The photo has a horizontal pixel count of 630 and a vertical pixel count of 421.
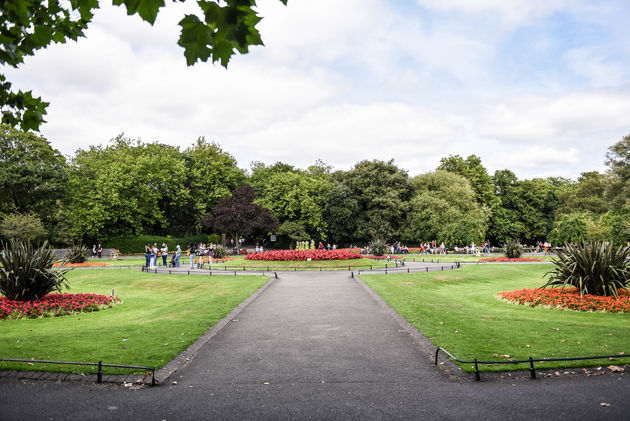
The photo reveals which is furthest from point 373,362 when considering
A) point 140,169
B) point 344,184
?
point 344,184

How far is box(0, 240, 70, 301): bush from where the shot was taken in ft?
43.8

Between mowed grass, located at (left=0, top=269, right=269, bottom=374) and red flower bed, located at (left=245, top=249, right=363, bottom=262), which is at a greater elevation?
red flower bed, located at (left=245, top=249, right=363, bottom=262)

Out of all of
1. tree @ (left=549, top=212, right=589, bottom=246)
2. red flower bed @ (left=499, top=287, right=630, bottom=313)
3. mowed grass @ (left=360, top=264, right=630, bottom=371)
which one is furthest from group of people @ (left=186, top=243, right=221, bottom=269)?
tree @ (left=549, top=212, right=589, bottom=246)

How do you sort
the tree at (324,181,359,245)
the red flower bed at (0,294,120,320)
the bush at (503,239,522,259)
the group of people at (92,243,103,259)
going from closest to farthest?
the red flower bed at (0,294,120,320) → the bush at (503,239,522,259) → the group of people at (92,243,103,259) → the tree at (324,181,359,245)

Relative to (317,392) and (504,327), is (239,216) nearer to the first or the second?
(504,327)

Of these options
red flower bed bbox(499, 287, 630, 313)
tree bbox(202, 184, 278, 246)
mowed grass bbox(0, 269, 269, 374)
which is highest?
tree bbox(202, 184, 278, 246)

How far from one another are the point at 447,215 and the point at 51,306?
52.4 meters

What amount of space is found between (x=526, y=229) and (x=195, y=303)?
70.2m

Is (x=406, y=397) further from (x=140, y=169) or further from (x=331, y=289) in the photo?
(x=140, y=169)

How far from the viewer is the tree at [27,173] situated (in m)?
43.4

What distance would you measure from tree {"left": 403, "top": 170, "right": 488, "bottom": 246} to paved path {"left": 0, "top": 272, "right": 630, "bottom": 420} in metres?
48.6

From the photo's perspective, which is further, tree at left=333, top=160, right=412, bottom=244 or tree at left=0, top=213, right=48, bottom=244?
tree at left=333, top=160, right=412, bottom=244

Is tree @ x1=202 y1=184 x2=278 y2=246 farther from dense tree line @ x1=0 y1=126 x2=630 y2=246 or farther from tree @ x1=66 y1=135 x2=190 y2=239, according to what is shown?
tree @ x1=66 y1=135 x2=190 y2=239

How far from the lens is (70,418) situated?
5289 mm
